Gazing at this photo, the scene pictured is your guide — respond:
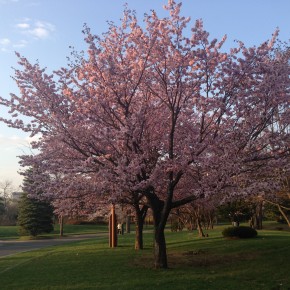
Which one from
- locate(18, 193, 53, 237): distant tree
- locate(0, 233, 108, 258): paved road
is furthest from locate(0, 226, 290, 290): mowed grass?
locate(18, 193, 53, 237): distant tree

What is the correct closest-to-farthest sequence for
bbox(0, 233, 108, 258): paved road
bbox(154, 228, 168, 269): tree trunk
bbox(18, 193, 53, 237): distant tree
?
bbox(154, 228, 168, 269): tree trunk < bbox(0, 233, 108, 258): paved road < bbox(18, 193, 53, 237): distant tree

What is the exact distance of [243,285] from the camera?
9320 millimetres

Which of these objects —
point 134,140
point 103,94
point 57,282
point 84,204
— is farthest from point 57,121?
point 84,204

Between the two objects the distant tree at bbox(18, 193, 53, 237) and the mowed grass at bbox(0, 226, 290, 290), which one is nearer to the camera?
the mowed grass at bbox(0, 226, 290, 290)

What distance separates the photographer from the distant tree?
38.9m

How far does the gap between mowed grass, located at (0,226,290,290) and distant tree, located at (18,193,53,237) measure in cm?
2423

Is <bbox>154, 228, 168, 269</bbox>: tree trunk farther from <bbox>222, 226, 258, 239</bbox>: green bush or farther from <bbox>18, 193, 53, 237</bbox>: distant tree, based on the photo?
<bbox>18, 193, 53, 237</bbox>: distant tree

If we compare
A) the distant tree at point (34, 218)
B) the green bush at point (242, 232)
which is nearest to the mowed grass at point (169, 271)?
the green bush at point (242, 232)

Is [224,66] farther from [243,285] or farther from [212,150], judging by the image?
[243,285]

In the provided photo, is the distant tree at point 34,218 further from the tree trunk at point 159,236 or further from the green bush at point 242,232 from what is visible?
the tree trunk at point 159,236

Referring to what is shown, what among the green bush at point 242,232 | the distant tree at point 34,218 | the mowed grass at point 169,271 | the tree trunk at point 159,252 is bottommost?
the mowed grass at point 169,271

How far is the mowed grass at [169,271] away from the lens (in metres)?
9.69

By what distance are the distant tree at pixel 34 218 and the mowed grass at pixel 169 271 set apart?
24233 millimetres

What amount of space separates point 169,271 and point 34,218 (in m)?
29.9
